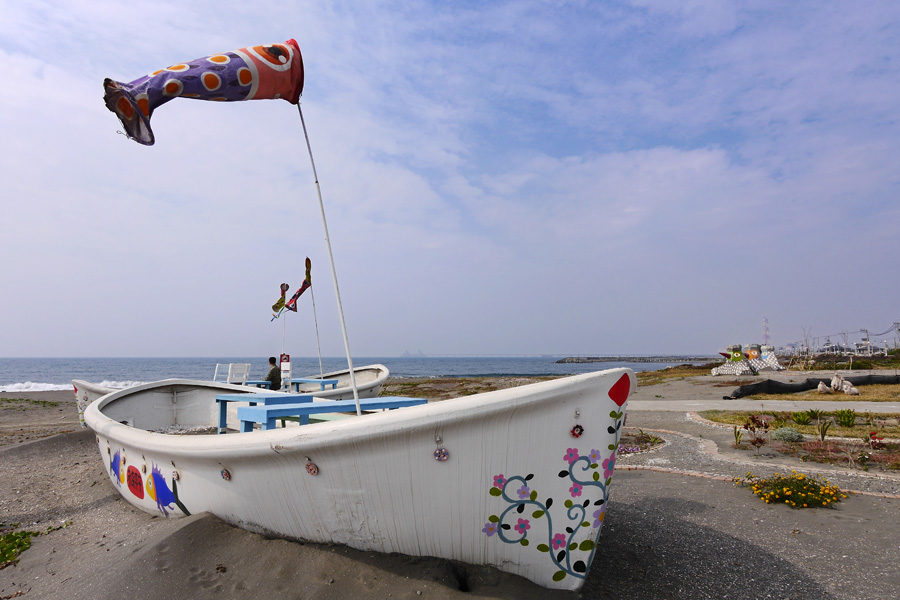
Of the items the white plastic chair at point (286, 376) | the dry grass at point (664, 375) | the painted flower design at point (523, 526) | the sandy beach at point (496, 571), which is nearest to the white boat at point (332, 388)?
the white plastic chair at point (286, 376)

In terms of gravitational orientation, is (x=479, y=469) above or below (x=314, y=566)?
above

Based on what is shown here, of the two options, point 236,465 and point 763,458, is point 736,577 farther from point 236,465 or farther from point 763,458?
point 763,458

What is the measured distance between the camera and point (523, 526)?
2684 millimetres

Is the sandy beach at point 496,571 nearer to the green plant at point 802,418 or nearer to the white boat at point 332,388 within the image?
the white boat at point 332,388

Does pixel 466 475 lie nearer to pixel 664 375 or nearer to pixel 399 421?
pixel 399 421

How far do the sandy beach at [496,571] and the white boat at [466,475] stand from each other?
0.55 feet

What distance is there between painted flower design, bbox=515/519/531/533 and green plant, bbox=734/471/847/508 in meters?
3.61

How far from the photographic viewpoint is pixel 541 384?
2.54 m

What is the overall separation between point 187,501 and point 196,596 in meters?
1.07

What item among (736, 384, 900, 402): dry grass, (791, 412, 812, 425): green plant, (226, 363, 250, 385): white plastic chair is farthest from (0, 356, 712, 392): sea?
(791, 412, 812, 425): green plant

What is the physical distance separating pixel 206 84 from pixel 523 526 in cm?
350

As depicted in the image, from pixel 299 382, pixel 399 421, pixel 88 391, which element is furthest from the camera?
pixel 299 382

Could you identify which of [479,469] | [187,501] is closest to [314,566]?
[479,469]

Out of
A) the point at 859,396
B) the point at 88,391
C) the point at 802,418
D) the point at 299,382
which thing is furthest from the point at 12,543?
the point at 859,396
